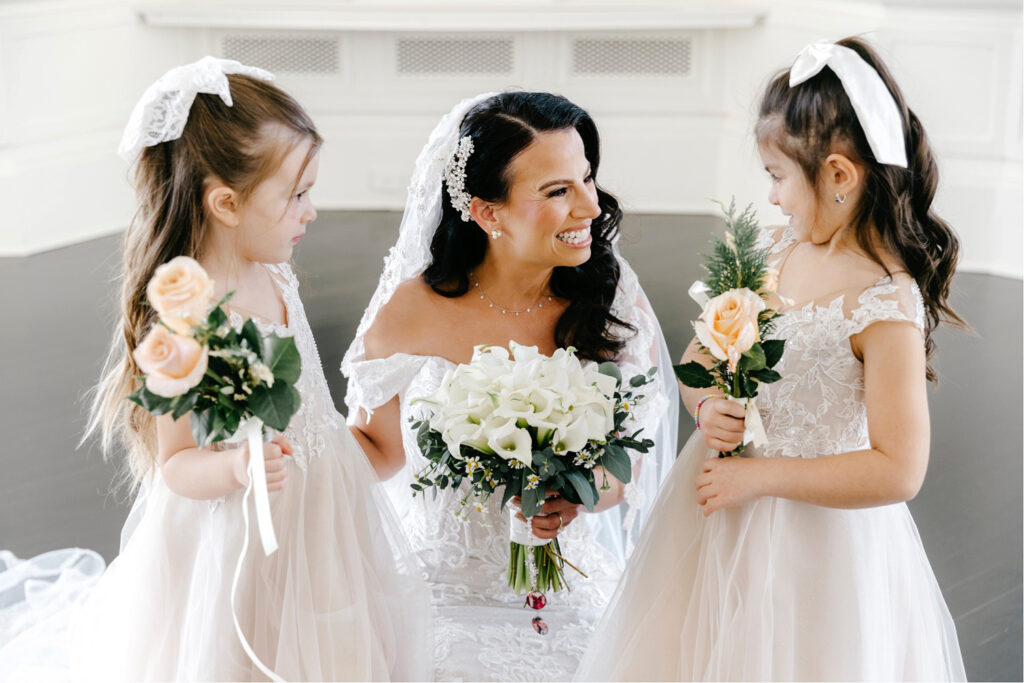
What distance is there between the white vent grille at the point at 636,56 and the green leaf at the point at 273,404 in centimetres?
658

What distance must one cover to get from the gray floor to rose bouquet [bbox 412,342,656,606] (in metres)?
1.33

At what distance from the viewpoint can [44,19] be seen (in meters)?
6.96

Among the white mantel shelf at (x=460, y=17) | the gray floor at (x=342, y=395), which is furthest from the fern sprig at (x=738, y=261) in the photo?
the white mantel shelf at (x=460, y=17)

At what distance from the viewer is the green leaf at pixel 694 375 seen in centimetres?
190

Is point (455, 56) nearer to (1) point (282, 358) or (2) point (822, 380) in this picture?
(2) point (822, 380)

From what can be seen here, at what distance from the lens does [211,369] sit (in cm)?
164

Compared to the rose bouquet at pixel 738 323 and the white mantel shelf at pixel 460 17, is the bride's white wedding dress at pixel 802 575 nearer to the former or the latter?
the rose bouquet at pixel 738 323

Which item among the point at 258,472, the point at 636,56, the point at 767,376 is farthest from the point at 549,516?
the point at 636,56

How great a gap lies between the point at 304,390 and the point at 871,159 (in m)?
1.14

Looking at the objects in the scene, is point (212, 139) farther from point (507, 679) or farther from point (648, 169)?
point (648, 169)

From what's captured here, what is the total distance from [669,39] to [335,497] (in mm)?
6371

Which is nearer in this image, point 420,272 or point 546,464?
point 546,464

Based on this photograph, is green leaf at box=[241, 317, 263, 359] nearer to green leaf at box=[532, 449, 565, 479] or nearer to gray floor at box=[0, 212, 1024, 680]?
green leaf at box=[532, 449, 565, 479]

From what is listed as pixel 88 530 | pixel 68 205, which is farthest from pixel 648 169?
pixel 88 530
